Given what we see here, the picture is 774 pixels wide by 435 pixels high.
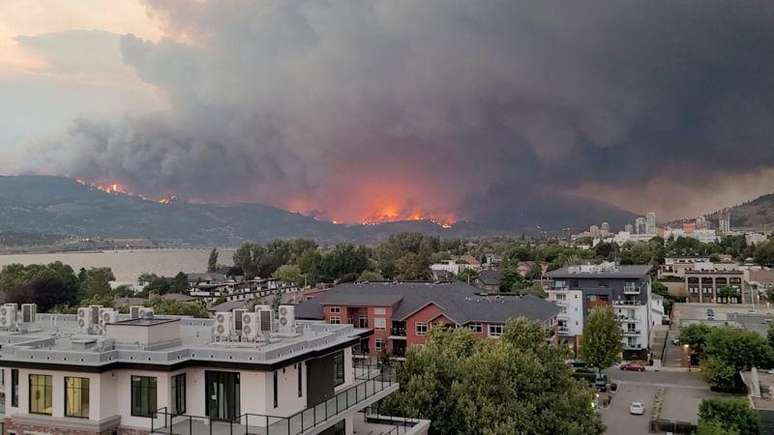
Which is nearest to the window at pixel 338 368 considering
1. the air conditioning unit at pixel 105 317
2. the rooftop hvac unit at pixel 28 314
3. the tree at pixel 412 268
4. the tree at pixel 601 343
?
the air conditioning unit at pixel 105 317

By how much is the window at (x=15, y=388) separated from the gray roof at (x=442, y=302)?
4042 cm

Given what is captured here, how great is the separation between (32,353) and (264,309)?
24.3 ft

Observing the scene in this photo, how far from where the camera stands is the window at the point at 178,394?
19.3 m

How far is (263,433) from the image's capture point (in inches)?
709

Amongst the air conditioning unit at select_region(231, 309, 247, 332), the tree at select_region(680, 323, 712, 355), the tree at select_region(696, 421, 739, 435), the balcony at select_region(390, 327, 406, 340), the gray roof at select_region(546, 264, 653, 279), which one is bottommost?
the tree at select_region(696, 421, 739, 435)

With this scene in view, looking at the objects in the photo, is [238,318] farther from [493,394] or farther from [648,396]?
[648,396]

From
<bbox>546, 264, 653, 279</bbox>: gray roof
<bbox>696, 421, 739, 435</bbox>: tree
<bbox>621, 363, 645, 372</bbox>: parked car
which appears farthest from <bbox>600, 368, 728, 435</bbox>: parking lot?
<bbox>546, 264, 653, 279</bbox>: gray roof

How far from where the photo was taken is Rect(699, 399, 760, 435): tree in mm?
40312

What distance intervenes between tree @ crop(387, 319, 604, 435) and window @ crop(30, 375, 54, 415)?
14.6m

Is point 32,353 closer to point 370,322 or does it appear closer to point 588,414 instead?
point 588,414

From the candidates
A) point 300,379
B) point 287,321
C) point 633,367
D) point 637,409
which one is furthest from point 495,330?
point 300,379

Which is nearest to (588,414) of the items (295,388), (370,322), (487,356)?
(487,356)

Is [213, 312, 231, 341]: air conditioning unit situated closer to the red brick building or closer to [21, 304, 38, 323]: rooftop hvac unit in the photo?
[21, 304, 38, 323]: rooftop hvac unit

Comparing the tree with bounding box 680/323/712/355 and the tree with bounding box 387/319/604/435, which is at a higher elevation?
the tree with bounding box 387/319/604/435
